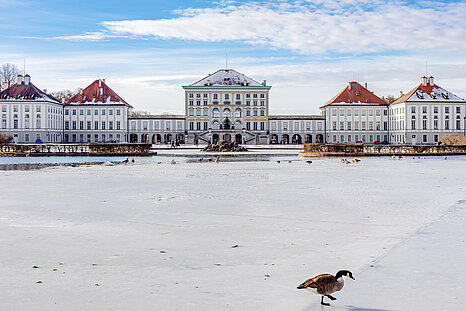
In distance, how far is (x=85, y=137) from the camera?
99.0 meters

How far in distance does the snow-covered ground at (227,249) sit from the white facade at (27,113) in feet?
272

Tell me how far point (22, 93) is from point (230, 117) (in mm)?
38297

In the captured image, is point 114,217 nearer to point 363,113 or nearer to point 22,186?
point 22,186

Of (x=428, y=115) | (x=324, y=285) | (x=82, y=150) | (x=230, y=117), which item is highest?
(x=230, y=117)

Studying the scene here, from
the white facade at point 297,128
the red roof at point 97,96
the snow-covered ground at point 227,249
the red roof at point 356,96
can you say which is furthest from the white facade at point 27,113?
the snow-covered ground at point 227,249

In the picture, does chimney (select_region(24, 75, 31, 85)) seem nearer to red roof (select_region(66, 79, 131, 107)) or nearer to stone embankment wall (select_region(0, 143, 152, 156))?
red roof (select_region(66, 79, 131, 107))

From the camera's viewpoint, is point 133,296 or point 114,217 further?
point 114,217

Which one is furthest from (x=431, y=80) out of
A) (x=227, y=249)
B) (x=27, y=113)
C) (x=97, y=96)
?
(x=227, y=249)

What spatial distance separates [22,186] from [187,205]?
673cm

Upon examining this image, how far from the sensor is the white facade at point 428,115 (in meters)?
91.2

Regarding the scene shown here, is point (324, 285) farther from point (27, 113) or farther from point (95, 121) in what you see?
point (95, 121)

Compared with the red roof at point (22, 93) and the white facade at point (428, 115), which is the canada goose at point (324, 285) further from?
the red roof at point (22, 93)

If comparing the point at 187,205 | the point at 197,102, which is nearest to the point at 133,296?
the point at 187,205

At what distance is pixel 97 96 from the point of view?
101 meters
